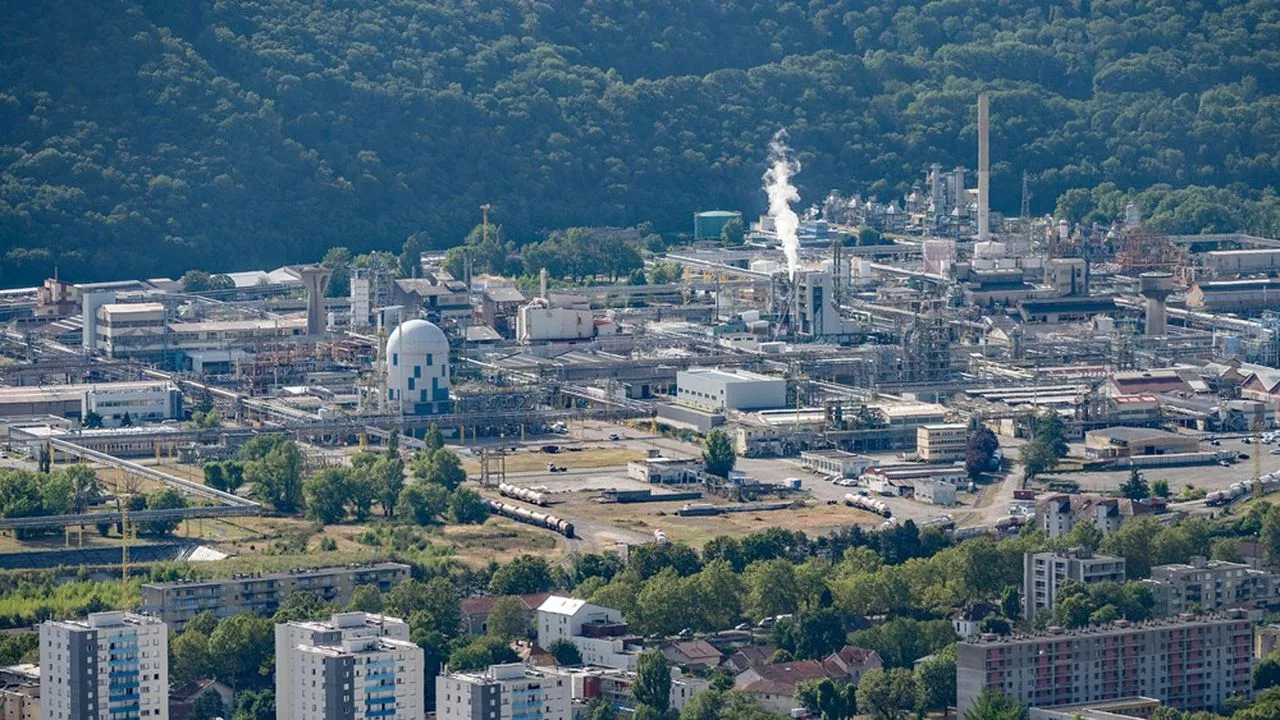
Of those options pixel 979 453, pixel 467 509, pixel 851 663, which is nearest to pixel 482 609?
pixel 851 663

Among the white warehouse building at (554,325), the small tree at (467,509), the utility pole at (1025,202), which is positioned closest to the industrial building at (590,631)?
the small tree at (467,509)

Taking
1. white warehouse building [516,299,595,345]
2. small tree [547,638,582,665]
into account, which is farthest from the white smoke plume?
small tree [547,638,582,665]

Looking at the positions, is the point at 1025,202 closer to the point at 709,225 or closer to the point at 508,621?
the point at 709,225

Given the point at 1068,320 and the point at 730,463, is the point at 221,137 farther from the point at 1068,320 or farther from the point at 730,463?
the point at 730,463

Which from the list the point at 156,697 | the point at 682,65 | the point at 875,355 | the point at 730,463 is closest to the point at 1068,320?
the point at 875,355

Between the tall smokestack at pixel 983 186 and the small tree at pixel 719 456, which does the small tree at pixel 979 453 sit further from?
the tall smokestack at pixel 983 186

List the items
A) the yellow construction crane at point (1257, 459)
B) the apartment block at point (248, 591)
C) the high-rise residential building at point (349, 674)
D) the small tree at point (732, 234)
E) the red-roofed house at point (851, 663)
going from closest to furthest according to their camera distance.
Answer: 1. the high-rise residential building at point (349, 674)
2. the red-roofed house at point (851, 663)
3. the apartment block at point (248, 591)
4. the yellow construction crane at point (1257, 459)
5. the small tree at point (732, 234)

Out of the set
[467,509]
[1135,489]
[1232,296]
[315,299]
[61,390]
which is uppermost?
Answer: [315,299]
